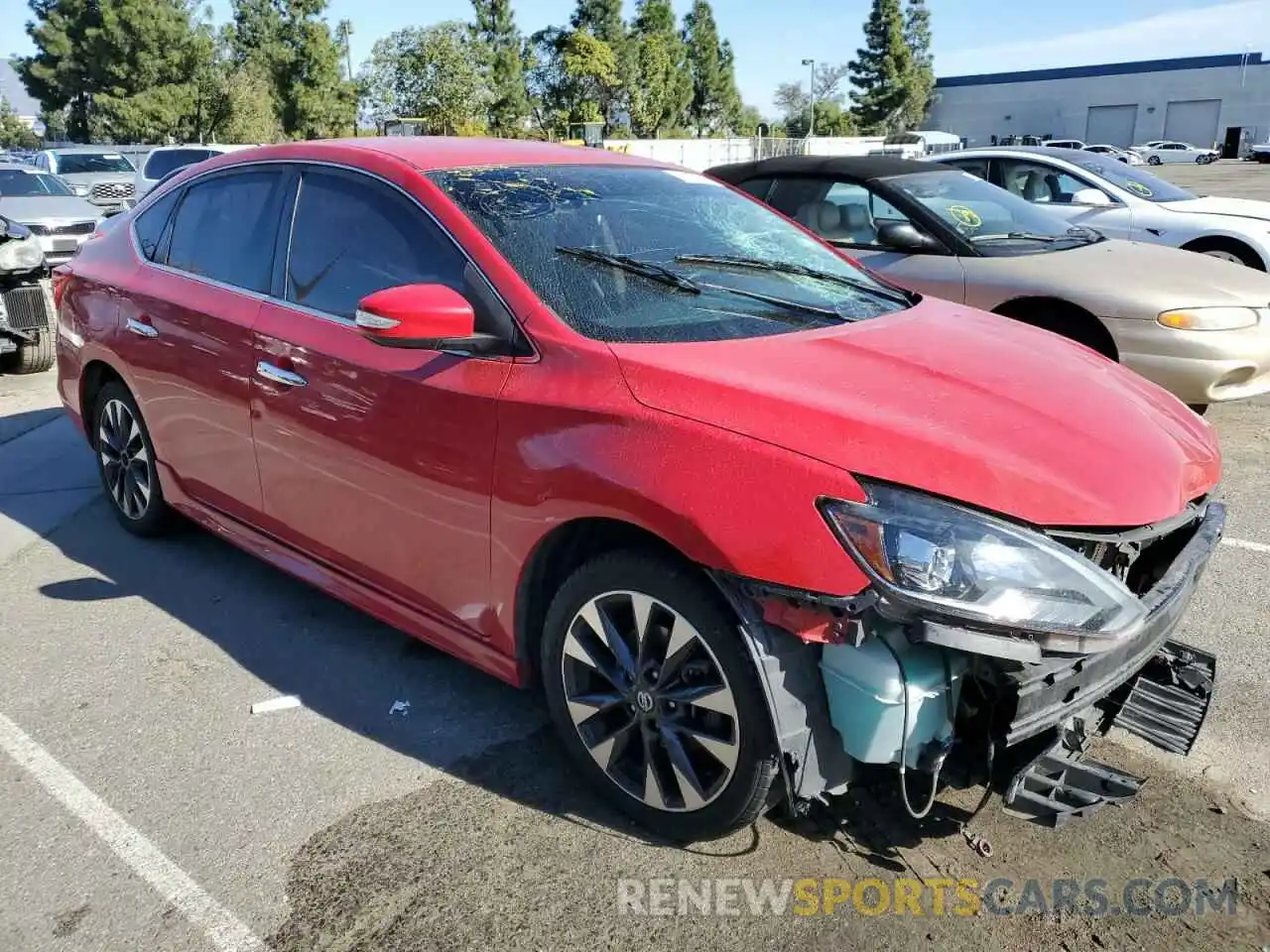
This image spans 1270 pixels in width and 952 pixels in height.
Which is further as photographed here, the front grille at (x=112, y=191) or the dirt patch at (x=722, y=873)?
the front grille at (x=112, y=191)

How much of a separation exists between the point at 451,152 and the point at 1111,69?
91.4 metres

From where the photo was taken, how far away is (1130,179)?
9.70 meters

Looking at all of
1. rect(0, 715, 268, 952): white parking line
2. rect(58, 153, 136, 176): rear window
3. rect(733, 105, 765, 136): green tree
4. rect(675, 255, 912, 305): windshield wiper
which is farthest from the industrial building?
rect(0, 715, 268, 952): white parking line

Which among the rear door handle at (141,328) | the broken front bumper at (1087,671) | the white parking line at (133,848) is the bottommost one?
the white parking line at (133,848)

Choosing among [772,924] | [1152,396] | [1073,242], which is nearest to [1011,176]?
[1073,242]

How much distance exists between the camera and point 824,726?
2383 mm

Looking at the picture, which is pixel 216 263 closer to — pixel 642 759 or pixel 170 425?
pixel 170 425

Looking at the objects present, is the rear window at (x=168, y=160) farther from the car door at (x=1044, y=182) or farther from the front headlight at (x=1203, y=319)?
the front headlight at (x=1203, y=319)

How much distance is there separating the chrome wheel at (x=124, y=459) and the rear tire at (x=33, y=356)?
13.6 feet

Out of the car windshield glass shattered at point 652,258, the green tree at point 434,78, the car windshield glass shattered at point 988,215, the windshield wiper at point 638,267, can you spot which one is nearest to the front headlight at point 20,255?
the car windshield glass shattered at point 652,258

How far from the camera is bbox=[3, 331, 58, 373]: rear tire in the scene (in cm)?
834

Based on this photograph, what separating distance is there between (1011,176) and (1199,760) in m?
7.47

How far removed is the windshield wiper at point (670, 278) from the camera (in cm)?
307

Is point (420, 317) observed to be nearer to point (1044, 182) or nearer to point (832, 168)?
point (832, 168)
